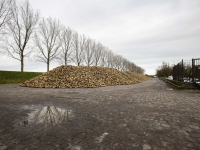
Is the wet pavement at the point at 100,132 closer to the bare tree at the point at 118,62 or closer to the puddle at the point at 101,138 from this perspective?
the puddle at the point at 101,138

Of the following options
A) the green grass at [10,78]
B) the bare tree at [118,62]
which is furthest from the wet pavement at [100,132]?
the bare tree at [118,62]

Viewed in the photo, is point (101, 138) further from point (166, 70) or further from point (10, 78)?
point (166, 70)

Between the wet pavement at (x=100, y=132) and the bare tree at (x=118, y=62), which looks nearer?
the wet pavement at (x=100, y=132)

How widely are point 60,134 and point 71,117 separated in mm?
1090

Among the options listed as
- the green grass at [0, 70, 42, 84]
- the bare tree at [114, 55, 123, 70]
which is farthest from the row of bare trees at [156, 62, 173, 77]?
the green grass at [0, 70, 42, 84]

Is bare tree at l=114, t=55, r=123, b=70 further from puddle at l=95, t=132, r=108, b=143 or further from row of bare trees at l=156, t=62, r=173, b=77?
puddle at l=95, t=132, r=108, b=143

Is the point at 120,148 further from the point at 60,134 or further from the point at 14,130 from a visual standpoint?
the point at 14,130

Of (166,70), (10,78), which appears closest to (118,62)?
(166,70)

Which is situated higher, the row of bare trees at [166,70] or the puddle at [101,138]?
the row of bare trees at [166,70]

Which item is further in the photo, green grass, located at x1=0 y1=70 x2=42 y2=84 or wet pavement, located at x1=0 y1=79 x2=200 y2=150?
green grass, located at x1=0 y1=70 x2=42 y2=84

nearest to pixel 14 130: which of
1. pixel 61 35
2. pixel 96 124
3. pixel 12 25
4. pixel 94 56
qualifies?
pixel 96 124

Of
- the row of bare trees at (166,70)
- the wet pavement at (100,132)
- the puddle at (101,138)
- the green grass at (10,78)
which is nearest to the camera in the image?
the wet pavement at (100,132)

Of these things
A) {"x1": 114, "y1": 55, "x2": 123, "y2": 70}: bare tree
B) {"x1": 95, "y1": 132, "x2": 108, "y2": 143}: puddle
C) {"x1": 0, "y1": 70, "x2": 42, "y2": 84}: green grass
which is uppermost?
{"x1": 114, "y1": 55, "x2": 123, "y2": 70}: bare tree

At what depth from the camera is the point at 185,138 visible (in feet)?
8.20
